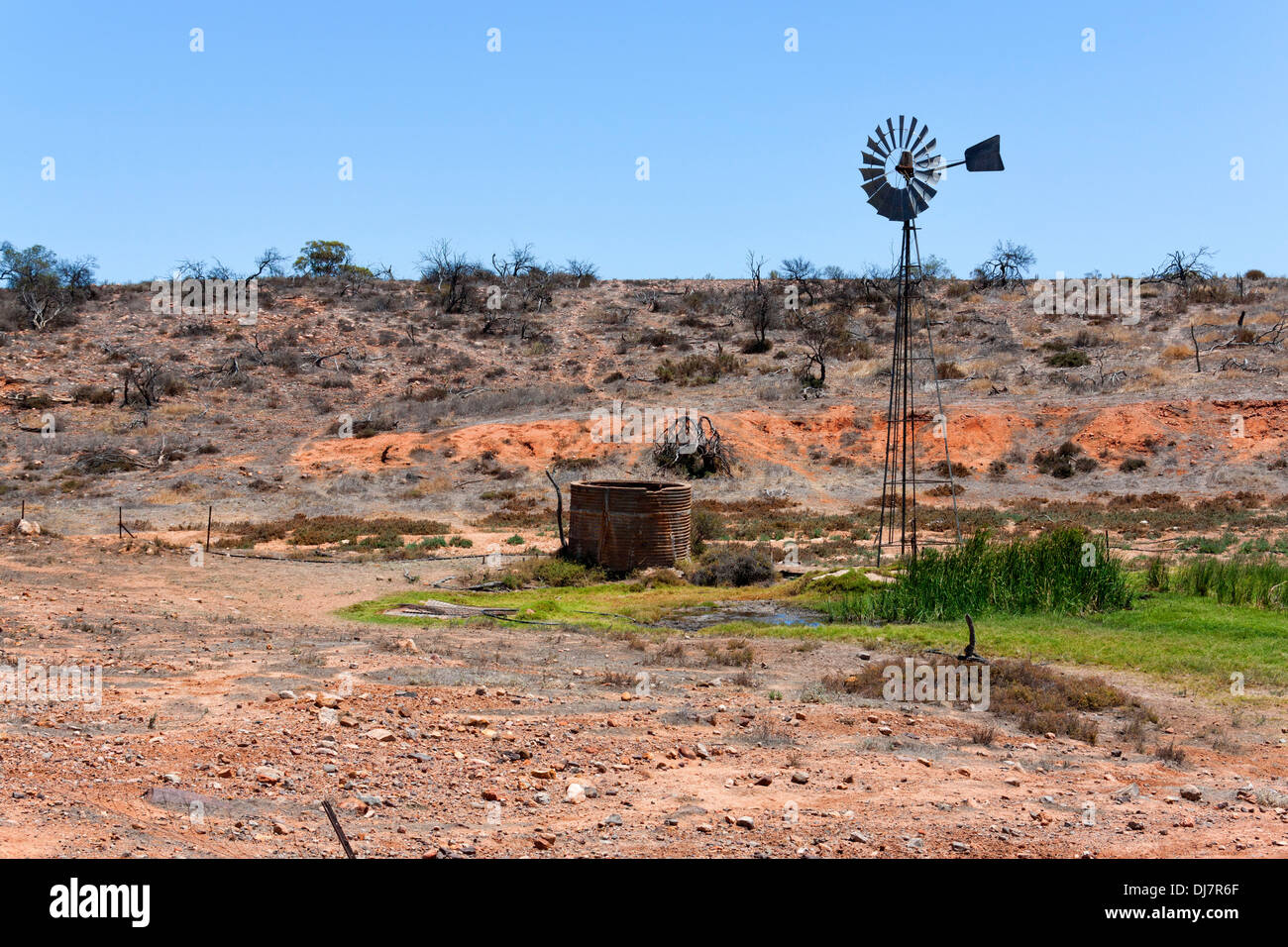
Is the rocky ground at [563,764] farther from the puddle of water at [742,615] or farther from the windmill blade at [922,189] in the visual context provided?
the windmill blade at [922,189]

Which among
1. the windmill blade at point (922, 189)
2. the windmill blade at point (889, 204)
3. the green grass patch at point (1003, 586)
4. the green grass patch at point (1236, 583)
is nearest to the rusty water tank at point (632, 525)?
the green grass patch at point (1003, 586)

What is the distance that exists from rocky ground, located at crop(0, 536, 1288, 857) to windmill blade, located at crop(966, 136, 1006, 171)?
10771mm

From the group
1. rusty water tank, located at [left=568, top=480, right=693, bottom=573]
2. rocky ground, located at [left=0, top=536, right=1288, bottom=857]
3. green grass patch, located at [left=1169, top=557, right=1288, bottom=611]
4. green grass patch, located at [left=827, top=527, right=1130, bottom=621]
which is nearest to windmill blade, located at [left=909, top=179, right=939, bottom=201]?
rusty water tank, located at [left=568, top=480, right=693, bottom=573]

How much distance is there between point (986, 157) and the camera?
18.6 metres

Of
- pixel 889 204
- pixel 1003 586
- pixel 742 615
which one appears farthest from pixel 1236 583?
pixel 889 204

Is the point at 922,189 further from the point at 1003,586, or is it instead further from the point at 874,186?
the point at 1003,586

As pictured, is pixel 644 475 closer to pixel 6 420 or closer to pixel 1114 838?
pixel 6 420

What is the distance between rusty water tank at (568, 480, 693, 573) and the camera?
18.2 meters

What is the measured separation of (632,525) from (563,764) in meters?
10.5

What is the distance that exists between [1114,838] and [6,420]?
3936 cm

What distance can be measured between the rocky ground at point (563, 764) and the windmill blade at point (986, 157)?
35.3ft

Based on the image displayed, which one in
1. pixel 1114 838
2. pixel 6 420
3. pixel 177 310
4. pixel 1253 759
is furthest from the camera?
pixel 177 310
